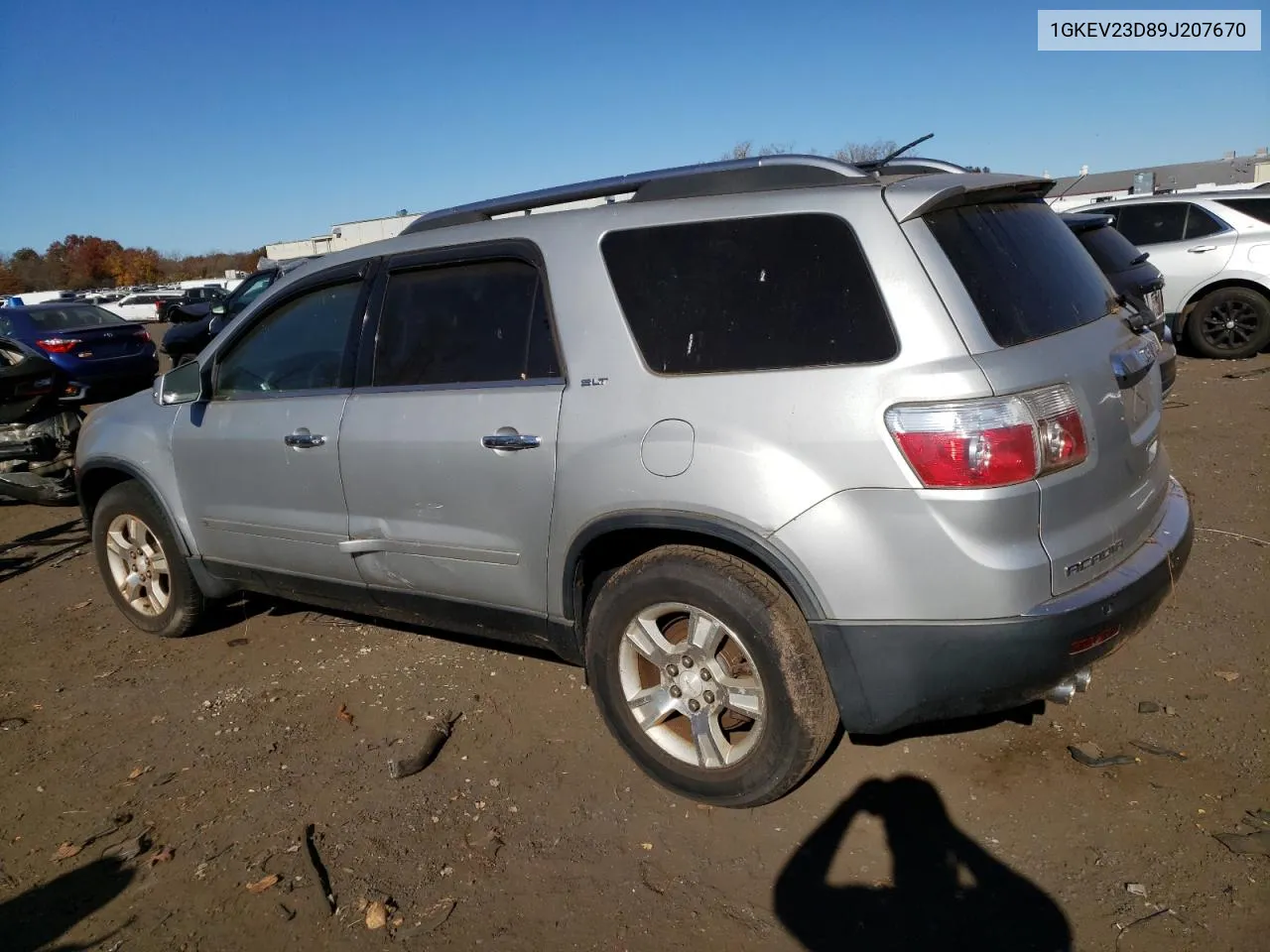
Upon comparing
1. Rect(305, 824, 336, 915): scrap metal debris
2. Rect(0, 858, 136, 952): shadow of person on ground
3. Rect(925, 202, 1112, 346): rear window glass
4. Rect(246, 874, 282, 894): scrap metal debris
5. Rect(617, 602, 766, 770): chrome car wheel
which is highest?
Rect(925, 202, 1112, 346): rear window glass

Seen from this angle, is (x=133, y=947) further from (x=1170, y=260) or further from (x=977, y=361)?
(x=1170, y=260)

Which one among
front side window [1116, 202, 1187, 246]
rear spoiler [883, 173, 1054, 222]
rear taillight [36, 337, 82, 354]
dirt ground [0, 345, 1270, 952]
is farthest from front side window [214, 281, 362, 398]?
rear taillight [36, 337, 82, 354]

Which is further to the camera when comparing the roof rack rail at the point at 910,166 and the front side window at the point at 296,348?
the front side window at the point at 296,348

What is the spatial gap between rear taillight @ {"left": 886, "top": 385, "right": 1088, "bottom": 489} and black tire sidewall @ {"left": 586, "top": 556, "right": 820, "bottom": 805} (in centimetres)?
65

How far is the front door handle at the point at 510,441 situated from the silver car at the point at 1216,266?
985cm

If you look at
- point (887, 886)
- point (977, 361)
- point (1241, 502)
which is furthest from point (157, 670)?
point (1241, 502)

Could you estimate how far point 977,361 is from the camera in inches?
104

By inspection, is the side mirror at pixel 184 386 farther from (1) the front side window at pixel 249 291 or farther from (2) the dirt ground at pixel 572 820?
(1) the front side window at pixel 249 291

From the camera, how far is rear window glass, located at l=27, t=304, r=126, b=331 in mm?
14531

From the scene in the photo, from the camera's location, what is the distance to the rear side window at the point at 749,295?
2805mm

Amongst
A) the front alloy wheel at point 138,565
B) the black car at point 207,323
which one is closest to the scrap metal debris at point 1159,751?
the front alloy wheel at point 138,565

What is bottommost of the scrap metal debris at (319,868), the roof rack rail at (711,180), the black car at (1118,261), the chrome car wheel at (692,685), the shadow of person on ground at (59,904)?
the scrap metal debris at (319,868)

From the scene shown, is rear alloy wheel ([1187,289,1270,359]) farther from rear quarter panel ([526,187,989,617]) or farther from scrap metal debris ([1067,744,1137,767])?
rear quarter panel ([526,187,989,617])

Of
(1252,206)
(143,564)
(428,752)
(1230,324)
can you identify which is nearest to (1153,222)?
(1252,206)
